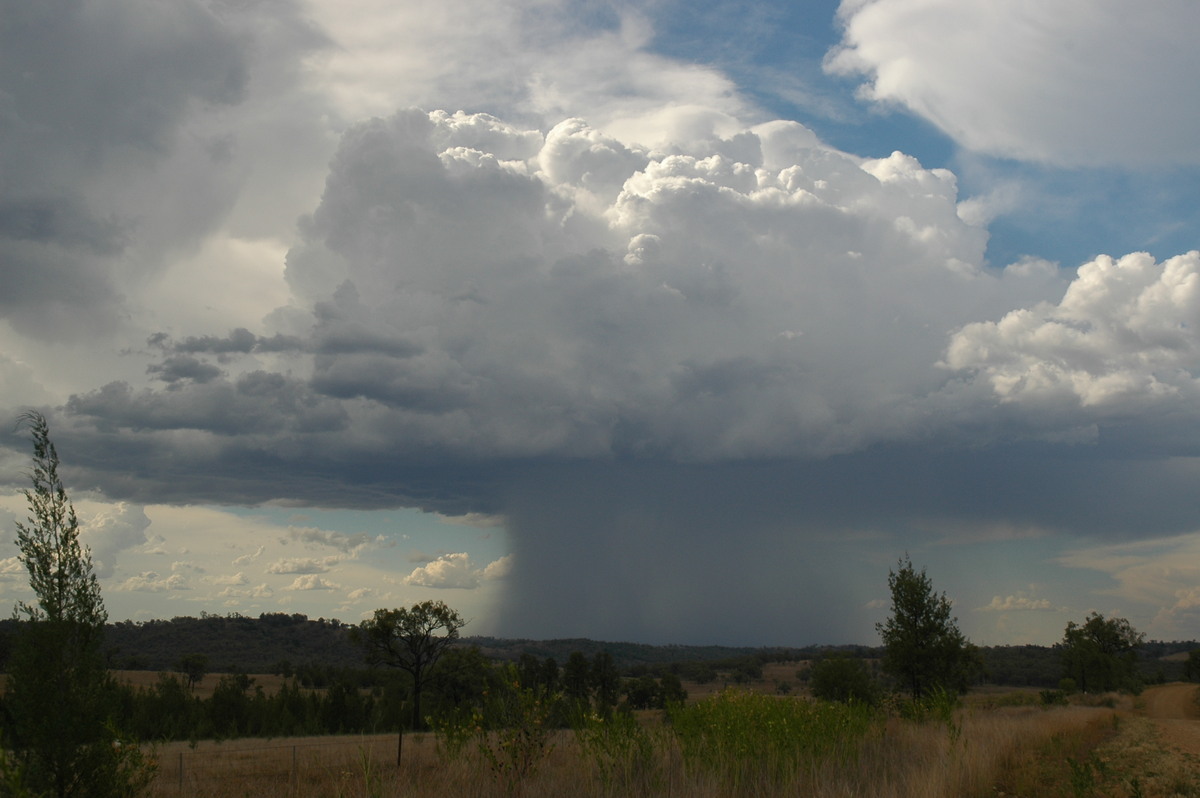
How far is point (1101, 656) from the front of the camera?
7631 centimetres

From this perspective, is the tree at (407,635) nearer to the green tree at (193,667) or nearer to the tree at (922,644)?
the tree at (922,644)

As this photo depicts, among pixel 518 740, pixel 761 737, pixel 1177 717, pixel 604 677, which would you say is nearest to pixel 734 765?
pixel 761 737

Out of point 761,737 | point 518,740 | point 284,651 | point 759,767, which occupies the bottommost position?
point 284,651

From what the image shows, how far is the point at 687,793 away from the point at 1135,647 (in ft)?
295

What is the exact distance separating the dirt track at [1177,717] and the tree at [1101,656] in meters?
5.83

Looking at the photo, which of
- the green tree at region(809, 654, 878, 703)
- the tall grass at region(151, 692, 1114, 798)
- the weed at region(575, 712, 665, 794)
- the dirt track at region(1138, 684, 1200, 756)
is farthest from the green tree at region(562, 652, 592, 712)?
the weed at region(575, 712, 665, 794)

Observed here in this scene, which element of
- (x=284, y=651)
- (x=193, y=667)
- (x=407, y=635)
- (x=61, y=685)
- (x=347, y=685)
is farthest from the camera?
(x=284, y=651)

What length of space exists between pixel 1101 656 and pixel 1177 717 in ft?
106

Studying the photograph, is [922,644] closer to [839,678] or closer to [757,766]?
[839,678]

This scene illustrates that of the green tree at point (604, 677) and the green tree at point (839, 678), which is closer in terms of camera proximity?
the green tree at point (839, 678)

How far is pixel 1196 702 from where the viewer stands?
188 ft

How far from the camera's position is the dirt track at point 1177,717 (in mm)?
27845

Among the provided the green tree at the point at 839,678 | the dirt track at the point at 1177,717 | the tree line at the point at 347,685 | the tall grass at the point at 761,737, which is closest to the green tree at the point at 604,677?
the tree line at the point at 347,685

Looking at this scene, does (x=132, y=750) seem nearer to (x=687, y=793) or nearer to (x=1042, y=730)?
(x=687, y=793)
